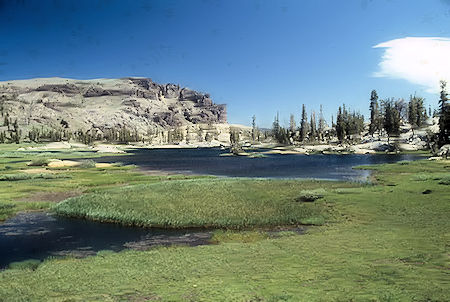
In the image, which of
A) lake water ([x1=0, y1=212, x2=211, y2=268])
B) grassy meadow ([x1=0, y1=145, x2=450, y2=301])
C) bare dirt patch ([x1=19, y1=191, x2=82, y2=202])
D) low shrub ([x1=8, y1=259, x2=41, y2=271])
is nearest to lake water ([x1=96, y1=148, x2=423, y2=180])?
grassy meadow ([x1=0, y1=145, x2=450, y2=301])

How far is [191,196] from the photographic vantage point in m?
42.7

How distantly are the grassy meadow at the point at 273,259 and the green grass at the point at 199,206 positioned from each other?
185mm

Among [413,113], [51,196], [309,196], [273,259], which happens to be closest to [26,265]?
[273,259]

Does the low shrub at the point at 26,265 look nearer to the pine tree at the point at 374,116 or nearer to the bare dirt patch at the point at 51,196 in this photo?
the bare dirt patch at the point at 51,196

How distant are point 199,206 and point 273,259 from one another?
1874 centimetres

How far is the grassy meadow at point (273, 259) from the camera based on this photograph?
14.0 meters

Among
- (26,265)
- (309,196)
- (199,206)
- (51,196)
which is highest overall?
(309,196)

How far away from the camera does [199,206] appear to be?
121 feet

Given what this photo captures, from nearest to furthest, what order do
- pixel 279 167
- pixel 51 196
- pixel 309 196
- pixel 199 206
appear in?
1. pixel 199 206
2. pixel 309 196
3. pixel 51 196
4. pixel 279 167

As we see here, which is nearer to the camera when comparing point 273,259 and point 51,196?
point 273,259

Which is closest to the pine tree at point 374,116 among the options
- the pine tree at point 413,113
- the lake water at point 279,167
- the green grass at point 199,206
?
the pine tree at point 413,113

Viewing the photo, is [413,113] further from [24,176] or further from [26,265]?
[26,265]

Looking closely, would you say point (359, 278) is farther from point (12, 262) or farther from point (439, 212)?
point (12, 262)

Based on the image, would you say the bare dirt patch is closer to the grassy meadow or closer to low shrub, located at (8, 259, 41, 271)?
the grassy meadow
